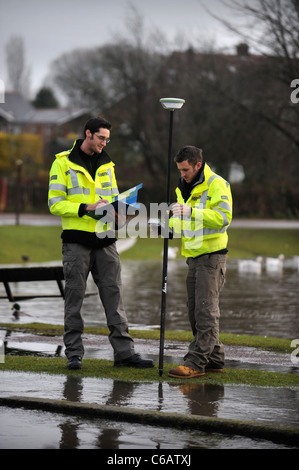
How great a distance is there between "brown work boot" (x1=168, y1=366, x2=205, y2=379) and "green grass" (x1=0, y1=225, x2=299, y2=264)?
48.9 ft

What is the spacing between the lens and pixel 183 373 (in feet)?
24.5

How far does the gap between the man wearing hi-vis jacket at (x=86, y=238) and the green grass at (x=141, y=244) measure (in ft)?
47.0

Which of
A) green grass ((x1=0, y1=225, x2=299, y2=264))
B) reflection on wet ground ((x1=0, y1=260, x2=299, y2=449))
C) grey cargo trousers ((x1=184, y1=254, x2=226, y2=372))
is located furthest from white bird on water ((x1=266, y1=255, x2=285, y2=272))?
grey cargo trousers ((x1=184, y1=254, x2=226, y2=372))

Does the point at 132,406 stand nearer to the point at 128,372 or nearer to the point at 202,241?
the point at 128,372

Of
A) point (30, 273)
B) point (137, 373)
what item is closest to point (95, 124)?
point (137, 373)

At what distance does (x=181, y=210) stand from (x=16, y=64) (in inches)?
3789

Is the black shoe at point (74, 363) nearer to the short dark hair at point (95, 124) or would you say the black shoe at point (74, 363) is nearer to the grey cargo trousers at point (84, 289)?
the grey cargo trousers at point (84, 289)

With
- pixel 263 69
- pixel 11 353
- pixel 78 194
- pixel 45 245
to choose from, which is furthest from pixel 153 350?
pixel 263 69

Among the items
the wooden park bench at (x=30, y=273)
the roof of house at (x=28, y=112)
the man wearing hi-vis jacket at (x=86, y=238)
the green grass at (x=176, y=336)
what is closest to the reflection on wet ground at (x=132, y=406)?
the man wearing hi-vis jacket at (x=86, y=238)

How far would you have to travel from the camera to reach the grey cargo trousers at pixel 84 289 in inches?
309

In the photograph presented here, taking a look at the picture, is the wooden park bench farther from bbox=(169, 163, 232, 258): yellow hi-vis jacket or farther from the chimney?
the chimney

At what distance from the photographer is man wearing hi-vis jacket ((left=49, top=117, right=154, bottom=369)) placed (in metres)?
7.79

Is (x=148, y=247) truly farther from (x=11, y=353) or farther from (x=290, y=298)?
(x=11, y=353)

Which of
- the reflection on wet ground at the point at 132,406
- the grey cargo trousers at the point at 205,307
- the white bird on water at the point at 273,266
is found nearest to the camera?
the reflection on wet ground at the point at 132,406
